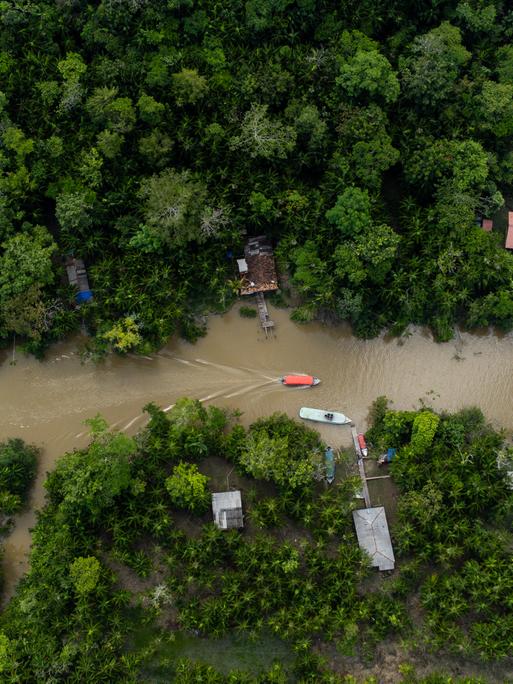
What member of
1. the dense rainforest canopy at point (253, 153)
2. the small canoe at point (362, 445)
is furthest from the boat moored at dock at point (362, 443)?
the dense rainforest canopy at point (253, 153)

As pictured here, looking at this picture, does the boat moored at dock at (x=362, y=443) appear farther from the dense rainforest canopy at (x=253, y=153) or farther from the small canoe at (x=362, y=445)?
the dense rainforest canopy at (x=253, y=153)

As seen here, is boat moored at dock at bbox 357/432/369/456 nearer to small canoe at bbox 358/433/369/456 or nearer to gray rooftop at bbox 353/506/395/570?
small canoe at bbox 358/433/369/456

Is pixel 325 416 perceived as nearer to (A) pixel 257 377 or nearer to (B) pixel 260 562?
(A) pixel 257 377

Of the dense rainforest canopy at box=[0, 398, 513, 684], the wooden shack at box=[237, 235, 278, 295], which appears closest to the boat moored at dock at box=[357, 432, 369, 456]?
the dense rainforest canopy at box=[0, 398, 513, 684]

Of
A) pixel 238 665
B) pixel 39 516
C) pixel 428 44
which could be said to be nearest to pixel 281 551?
pixel 238 665

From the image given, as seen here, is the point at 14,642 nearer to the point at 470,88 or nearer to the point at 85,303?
the point at 85,303

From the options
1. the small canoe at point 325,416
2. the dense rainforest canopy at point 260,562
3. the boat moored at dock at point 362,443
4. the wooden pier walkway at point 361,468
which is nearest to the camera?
the dense rainforest canopy at point 260,562

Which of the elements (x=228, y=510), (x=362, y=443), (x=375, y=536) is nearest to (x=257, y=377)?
(x=362, y=443)
